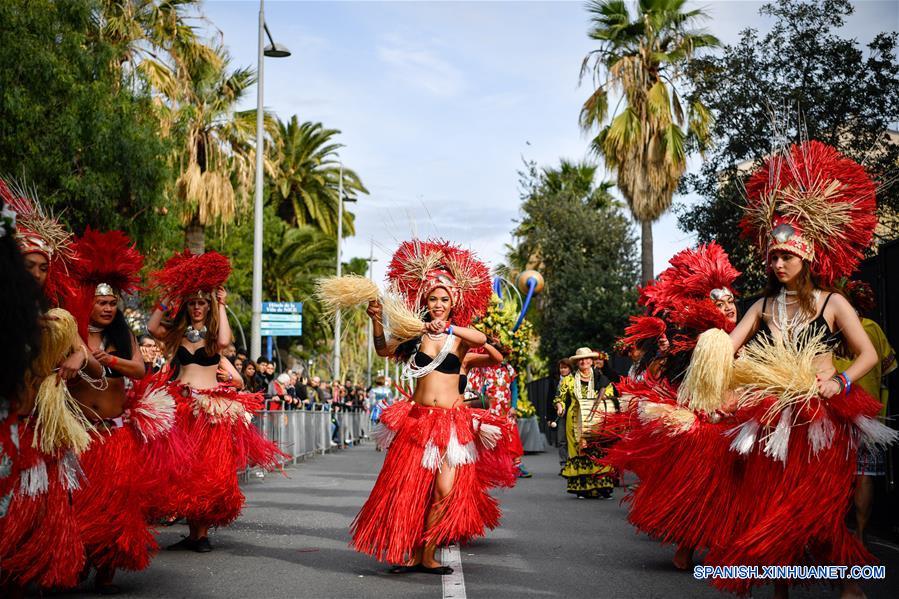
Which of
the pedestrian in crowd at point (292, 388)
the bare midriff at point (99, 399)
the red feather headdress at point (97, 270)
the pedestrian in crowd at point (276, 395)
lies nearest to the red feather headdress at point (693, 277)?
the red feather headdress at point (97, 270)

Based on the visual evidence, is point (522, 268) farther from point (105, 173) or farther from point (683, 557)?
point (683, 557)

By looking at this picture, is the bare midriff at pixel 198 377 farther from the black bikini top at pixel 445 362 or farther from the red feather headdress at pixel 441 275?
the black bikini top at pixel 445 362

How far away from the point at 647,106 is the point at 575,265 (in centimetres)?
1157

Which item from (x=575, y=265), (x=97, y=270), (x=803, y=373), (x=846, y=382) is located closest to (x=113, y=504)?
(x=97, y=270)

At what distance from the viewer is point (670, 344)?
27.0 feet

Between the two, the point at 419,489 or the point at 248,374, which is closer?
the point at 419,489

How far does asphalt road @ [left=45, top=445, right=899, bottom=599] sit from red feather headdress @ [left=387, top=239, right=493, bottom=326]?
1954 mm

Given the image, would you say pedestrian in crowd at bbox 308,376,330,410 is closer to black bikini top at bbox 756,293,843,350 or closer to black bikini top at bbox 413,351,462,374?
black bikini top at bbox 413,351,462,374

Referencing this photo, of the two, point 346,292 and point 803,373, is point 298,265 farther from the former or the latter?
point 803,373

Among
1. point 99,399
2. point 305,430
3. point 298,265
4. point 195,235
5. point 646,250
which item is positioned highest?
point 298,265

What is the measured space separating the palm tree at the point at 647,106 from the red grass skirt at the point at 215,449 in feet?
64.9

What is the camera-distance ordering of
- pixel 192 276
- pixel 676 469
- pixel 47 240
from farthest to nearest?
pixel 192 276 → pixel 676 469 → pixel 47 240

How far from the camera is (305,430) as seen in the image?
22391mm

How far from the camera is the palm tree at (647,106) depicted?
2745 cm
